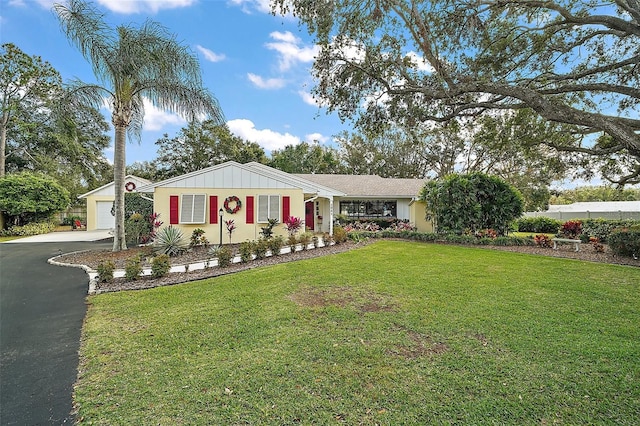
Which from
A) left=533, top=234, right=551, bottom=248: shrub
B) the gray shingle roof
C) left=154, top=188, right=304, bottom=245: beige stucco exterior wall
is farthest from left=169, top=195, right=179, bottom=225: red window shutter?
left=533, top=234, right=551, bottom=248: shrub

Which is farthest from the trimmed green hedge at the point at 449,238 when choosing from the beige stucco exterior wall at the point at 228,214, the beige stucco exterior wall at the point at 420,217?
the beige stucco exterior wall at the point at 420,217

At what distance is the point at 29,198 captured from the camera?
18.2 metres

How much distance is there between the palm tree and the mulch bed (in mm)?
1185

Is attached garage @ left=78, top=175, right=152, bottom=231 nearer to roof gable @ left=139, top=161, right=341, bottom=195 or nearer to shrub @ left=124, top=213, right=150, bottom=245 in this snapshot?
shrub @ left=124, top=213, right=150, bottom=245

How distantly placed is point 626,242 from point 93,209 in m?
27.9

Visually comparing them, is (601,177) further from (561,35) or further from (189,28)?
(189,28)

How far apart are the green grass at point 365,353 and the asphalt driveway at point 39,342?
21 cm

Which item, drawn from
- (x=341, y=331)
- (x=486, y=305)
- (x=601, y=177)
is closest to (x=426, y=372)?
(x=341, y=331)

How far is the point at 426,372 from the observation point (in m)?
3.13

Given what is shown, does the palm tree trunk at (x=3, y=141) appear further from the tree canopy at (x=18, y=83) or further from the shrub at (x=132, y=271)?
the shrub at (x=132, y=271)

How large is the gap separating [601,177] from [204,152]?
28.1 m

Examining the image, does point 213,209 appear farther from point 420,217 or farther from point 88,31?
point 420,217

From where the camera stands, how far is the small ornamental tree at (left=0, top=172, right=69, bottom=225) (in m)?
17.7

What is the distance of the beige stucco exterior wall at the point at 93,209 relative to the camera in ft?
69.2
